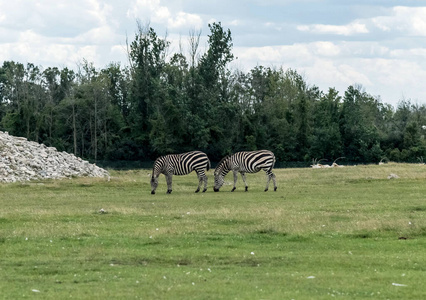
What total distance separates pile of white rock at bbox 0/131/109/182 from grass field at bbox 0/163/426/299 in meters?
10.1

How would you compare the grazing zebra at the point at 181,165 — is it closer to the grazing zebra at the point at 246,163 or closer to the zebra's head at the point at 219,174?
the zebra's head at the point at 219,174

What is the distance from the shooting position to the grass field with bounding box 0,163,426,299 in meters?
12.5

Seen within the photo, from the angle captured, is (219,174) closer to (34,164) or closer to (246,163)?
(246,163)

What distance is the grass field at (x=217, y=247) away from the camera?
1247 centimetres

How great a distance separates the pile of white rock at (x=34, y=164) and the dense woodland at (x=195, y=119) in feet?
101

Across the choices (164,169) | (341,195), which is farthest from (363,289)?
(164,169)

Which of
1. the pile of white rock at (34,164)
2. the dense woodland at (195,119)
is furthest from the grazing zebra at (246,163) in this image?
the dense woodland at (195,119)

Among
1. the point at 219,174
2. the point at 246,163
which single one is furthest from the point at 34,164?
the point at 246,163

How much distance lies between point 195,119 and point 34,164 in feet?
119

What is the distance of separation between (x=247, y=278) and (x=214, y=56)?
7243 centimetres

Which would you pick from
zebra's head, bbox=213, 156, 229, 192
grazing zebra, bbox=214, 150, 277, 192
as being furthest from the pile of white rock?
grazing zebra, bbox=214, 150, 277, 192

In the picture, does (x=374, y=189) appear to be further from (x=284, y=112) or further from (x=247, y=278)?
(x=284, y=112)

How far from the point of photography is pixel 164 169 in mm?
39000

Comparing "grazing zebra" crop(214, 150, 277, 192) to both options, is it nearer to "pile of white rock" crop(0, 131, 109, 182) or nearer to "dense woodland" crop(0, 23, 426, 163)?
"pile of white rock" crop(0, 131, 109, 182)
